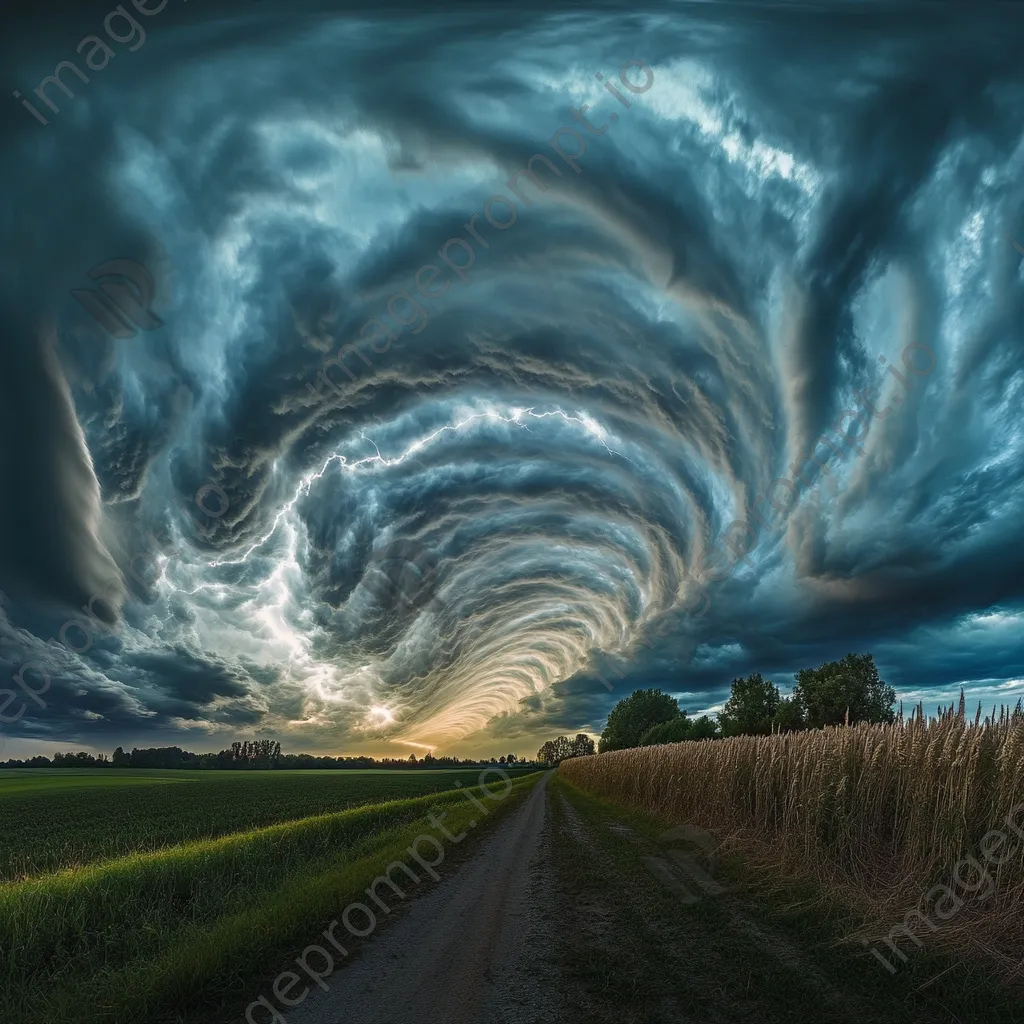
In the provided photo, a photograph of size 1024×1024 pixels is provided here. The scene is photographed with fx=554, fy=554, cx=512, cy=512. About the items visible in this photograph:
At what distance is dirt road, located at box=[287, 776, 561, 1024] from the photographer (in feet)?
18.7

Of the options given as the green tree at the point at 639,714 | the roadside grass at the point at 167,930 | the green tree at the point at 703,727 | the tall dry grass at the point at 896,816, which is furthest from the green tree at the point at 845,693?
the roadside grass at the point at 167,930

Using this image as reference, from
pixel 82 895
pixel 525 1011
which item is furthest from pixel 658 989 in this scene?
pixel 82 895

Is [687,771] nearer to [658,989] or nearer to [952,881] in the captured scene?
[952,881]

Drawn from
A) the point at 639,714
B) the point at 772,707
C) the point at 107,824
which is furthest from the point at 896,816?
the point at 639,714

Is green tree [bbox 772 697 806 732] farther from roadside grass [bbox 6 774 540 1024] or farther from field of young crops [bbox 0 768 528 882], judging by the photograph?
roadside grass [bbox 6 774 540 1024]

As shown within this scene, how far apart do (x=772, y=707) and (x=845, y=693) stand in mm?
20498

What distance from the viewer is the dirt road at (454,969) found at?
5.70 m

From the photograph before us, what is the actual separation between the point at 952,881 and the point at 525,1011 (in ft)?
22.3

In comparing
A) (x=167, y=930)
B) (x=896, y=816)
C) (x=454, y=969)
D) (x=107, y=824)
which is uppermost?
(x=896, y=816)

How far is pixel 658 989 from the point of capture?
6105 mm

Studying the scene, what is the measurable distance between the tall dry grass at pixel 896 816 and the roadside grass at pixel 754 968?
2.22 ft

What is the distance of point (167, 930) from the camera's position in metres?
8.55

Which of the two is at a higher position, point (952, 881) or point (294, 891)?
point (952, 881)

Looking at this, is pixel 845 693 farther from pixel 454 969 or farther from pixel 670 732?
pixel 454 969
